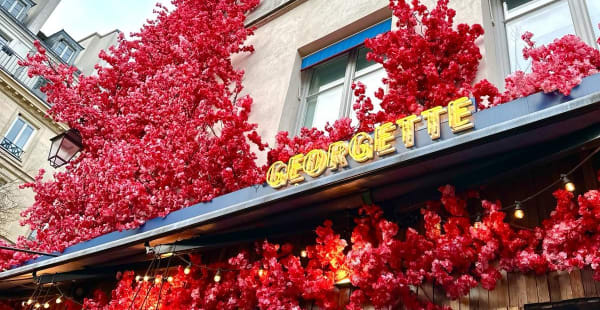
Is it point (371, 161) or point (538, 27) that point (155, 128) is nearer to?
point (371, 161)

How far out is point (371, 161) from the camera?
3955mm

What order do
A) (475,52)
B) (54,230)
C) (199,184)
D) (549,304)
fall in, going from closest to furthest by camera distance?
(549,304), (475,52), (199,184), (54,230)

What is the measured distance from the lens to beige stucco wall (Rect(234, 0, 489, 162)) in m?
7.43

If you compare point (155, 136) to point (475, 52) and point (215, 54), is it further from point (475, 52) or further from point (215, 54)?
point (475, 52)

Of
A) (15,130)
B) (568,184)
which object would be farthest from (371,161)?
(15,130)

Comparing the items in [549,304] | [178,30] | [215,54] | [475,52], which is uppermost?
[178,30]

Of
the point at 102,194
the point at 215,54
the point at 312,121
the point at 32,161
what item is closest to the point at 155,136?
the point at 102,194

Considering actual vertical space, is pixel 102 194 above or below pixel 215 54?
below

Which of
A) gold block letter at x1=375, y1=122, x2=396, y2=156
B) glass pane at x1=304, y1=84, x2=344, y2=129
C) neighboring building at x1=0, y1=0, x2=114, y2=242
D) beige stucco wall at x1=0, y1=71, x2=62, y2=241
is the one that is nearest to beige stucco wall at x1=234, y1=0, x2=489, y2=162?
glass pane at x1=304, y1=84, x2=344, y2=129

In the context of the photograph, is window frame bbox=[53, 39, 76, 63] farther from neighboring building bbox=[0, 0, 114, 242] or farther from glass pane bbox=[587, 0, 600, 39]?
glass pane bbox=[587, 0, 600, 39]

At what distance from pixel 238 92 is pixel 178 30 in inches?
102

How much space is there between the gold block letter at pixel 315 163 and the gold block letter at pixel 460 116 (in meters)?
1.24

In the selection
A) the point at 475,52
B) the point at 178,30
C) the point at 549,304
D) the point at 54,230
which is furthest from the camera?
the point at 178,30

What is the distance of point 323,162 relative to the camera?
4.34 metres
